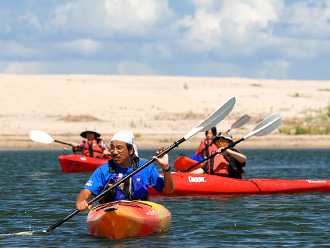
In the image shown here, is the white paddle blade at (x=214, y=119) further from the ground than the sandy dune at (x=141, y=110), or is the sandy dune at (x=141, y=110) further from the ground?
the sandy dune at (x=141, y=110)

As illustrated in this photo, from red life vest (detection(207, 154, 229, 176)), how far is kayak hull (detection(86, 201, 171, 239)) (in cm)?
502

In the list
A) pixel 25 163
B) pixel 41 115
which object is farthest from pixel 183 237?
pixel 41 115

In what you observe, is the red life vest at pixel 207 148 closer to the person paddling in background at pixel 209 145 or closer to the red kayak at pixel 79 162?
the person paddling in background at pixel 209 145

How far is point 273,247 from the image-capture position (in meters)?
8.10

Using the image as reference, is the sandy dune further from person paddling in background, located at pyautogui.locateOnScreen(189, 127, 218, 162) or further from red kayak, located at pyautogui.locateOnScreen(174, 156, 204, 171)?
person paddling in background, located at pyautogui.locateOnScreen(189, 127, 218, 162)

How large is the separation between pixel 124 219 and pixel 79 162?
36.1 feet

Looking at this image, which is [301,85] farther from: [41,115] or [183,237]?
[183,237]

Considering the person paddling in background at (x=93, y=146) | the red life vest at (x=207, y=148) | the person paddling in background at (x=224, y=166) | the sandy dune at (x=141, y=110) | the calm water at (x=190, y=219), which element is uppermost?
the sandy dune at (x=141, y=110)

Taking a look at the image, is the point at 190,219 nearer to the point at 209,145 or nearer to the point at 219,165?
the point at 219,165

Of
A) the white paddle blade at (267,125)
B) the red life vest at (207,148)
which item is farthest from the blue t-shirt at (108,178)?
the red life vest at (207,148)

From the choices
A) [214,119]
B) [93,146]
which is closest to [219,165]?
[214,119]

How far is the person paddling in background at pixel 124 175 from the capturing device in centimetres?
785

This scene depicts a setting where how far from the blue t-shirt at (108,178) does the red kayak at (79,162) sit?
1022cm

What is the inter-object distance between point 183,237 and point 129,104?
38.4 metres
